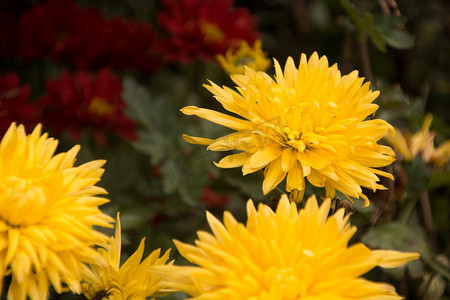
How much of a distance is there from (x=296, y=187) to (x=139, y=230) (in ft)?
1.39

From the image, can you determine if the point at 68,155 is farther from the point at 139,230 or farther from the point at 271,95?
the point at 139,230

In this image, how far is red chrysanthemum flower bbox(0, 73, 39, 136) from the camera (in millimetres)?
760

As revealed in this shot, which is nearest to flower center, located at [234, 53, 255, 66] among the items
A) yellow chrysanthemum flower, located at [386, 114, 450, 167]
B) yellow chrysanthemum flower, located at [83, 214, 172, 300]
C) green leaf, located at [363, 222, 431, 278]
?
yellow chrysanthemum flower, located at [386, 114, 450, 167]

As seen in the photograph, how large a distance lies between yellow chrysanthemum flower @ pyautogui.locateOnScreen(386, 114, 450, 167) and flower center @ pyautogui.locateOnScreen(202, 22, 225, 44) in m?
0.41

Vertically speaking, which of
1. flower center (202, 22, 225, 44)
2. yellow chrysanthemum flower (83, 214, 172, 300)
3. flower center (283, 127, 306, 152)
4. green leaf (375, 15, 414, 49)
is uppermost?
green leaf (375, 15, 414, 49)

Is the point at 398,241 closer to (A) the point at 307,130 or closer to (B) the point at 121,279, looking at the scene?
(A) the point at 307,130

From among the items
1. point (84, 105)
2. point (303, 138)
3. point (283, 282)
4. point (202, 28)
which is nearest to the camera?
point (283, 282)

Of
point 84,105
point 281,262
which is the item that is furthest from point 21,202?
point 84,105

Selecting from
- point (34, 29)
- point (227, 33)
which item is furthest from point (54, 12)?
point (227, 33)

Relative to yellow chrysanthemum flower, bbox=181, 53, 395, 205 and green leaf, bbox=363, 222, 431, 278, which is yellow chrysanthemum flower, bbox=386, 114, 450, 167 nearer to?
green leaf, bbox=363, 222, 431, 278

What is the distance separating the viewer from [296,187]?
54 cm

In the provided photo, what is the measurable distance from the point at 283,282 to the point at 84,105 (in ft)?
2.04

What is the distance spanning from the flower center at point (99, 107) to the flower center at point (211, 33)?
250 millimetres

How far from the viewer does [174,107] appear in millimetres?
1197
